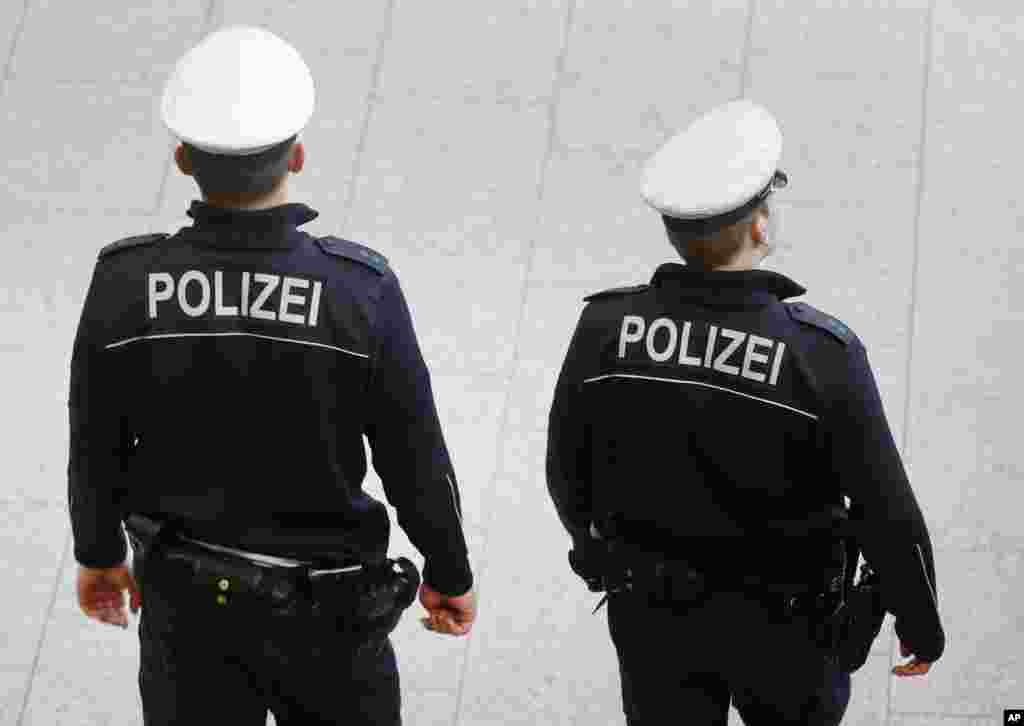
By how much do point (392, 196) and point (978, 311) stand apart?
1635mm

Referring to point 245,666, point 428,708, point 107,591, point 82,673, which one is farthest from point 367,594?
point 82,673

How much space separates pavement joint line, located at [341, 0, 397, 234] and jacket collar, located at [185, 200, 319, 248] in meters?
2.21

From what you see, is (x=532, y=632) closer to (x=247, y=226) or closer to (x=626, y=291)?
(x=626, y=291)

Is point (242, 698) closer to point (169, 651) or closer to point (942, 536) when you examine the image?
point (169, 651)

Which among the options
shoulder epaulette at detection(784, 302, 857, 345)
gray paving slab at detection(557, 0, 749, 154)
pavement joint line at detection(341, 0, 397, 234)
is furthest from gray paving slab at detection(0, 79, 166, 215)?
shoulder epaulette at detection(784, 302, 857, 345)

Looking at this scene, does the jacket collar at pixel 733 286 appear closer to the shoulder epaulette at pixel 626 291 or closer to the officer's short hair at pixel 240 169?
the shoulder epaulette at pixel 626 291

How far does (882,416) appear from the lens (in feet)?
9.72

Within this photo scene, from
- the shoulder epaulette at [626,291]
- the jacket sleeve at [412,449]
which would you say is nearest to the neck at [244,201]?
the jacket sleeve at [412,449]

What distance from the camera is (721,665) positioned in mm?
3168

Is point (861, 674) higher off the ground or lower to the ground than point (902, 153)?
lower

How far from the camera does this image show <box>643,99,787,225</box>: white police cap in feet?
9.68

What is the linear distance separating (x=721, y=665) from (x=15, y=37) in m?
3.49

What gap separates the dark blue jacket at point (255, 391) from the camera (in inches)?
114

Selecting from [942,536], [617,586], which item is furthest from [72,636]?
[942,536]
